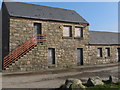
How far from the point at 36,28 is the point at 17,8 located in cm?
336

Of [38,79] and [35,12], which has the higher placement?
[35,12]

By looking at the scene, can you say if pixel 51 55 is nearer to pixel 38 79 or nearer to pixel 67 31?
pixel 67 31

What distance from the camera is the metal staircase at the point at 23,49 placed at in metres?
11.7

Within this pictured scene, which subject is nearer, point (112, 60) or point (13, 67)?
point (13, 67)

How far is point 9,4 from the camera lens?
49.1ft

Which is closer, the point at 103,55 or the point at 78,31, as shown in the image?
the point at 78,31

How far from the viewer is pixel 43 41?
13.7m

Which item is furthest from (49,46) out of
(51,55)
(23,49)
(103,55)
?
(103,55)

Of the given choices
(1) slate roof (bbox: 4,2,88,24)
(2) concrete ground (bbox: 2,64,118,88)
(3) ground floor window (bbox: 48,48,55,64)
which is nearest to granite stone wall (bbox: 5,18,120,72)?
(3) ground floor window (bbox: 48,48,55,64)

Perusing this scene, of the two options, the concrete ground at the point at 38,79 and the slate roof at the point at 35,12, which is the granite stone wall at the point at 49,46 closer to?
the slate roof at the point at 35,12

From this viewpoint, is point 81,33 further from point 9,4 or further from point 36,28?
point 9,4

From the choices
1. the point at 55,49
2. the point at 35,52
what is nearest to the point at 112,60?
the point at 55,49

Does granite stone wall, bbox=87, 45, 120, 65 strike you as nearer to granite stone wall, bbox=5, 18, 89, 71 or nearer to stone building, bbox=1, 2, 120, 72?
stone building, bbox=1, 2, 120, 72

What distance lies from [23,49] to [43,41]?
2.35 metres
